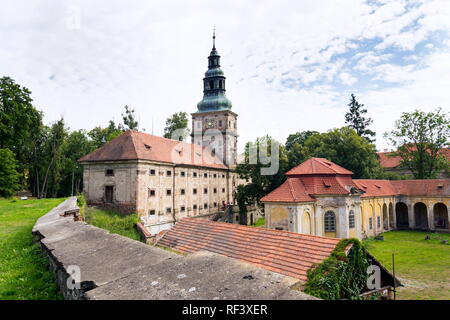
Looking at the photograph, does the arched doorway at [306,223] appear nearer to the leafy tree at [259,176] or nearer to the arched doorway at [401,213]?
the leafy tree at [259,176]

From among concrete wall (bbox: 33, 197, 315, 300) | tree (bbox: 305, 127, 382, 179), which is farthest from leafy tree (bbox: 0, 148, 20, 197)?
tree (bbox: 305, 127, 382, 179)

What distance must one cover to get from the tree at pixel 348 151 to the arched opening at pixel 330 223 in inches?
555

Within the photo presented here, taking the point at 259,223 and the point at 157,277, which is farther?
the point at 259,223

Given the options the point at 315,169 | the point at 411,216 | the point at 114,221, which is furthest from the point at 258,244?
the point at 411,216

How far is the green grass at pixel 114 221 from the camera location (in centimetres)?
2070

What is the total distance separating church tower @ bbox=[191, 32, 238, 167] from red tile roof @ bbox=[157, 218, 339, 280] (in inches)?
1142

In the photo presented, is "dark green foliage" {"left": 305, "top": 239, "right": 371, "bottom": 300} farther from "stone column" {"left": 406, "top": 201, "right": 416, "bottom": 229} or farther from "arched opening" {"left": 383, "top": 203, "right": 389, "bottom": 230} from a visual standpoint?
"stone column" {"left": 406, "top": 201, "right": 416, "bottom": 229}

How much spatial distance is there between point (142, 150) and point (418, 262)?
2598 centimetres

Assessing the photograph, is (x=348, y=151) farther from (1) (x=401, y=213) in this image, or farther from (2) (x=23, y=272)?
(2) (x=23, y=272)

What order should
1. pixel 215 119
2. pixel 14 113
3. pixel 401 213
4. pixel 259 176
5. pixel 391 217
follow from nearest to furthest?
pixel 14 113 < pixel 259 176 < pixel 391 217 < pixel 401 213 < pixel 215 119

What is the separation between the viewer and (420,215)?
129 ft

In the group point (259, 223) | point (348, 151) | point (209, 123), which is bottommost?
point (259, 223)
